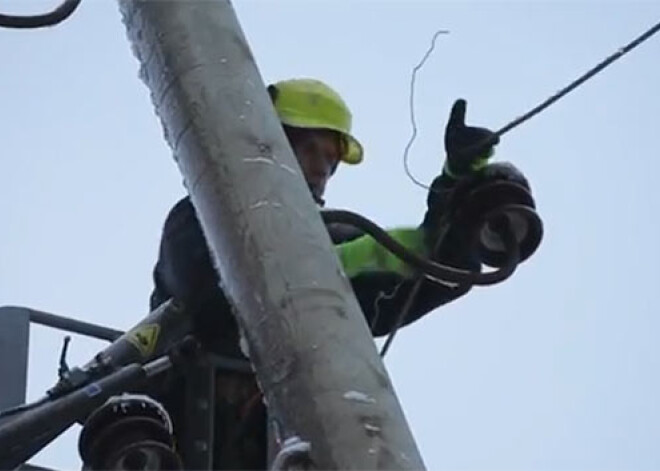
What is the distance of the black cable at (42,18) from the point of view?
3158 mm

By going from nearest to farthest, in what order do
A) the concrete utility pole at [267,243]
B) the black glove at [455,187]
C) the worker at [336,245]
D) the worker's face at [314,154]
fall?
the concrete utility pole at [267,243], the black glove at [455,187], the worker at [336,245], the worker's face at [314,154]

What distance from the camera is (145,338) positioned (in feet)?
15.1

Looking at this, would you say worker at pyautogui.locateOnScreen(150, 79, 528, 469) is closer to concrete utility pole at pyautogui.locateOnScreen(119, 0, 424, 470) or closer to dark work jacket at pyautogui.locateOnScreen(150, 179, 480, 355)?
dark work jacket at pyautogui.locateOnScreen(150, 179, 480, 355)

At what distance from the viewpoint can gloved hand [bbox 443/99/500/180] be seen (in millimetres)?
3523

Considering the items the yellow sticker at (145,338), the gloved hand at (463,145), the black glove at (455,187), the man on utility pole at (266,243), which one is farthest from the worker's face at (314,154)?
the man on utility pole at (266,243)

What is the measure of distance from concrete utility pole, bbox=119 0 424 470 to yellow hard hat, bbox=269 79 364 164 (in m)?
2.45

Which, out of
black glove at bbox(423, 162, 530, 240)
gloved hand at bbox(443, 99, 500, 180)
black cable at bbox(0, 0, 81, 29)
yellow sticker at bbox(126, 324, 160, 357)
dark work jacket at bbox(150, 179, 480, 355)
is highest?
black cable at bbox(0, 0, 81, 29)

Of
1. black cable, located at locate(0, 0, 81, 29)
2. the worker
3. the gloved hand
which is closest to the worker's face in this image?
the worker

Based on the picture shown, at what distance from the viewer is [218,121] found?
2400 millimetres

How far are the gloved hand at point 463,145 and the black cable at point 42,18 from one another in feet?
2.82

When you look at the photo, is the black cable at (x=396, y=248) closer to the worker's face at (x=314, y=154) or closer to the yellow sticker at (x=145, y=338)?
the yellow sticker at (x=145, y=338)

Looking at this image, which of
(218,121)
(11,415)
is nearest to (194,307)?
(11,415)

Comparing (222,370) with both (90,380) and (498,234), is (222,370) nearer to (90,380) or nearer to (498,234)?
(90,380)

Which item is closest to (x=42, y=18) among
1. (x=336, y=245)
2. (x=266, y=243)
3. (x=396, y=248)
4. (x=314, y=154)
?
(x=396, y=248)
